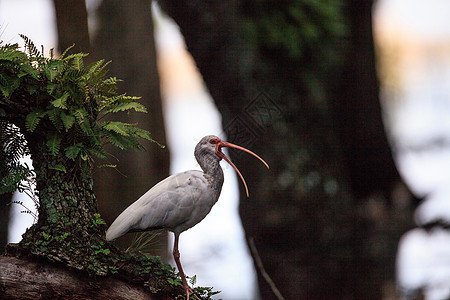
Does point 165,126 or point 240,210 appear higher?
point 165,126

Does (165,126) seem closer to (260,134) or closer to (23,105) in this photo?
(260,134)

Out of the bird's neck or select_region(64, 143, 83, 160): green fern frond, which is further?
the bird's neck

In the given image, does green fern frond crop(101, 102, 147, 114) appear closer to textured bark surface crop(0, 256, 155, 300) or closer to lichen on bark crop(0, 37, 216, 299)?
lichen on bark crop(0, 37, 216, 299)

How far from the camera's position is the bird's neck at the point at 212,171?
2598 millimetres

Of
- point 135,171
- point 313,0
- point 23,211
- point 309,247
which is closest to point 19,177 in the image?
point 23,211

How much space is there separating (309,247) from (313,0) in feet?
8.57

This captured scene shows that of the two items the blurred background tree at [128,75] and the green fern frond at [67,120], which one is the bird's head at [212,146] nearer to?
the green fern frond at [67,120]

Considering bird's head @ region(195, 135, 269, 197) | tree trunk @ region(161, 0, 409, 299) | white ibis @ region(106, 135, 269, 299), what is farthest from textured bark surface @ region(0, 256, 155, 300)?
tree trunk @ region(161, 0, 409, 299)

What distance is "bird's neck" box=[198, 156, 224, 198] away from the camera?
2.60 m

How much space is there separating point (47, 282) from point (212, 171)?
0.90 meters

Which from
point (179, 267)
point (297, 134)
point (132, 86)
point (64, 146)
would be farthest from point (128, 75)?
point (179, 267)

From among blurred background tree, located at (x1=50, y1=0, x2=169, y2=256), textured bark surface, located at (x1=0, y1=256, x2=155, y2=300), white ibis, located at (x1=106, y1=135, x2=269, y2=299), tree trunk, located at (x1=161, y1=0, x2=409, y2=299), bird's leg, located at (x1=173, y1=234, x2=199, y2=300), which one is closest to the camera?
textured bark surface, located at (x1=0, y1=256, x2=155, y2=300)

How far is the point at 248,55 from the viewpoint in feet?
17.4

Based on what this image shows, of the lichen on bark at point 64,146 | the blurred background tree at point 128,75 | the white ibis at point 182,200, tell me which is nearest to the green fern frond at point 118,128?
the lichen on bark at point 64,146
